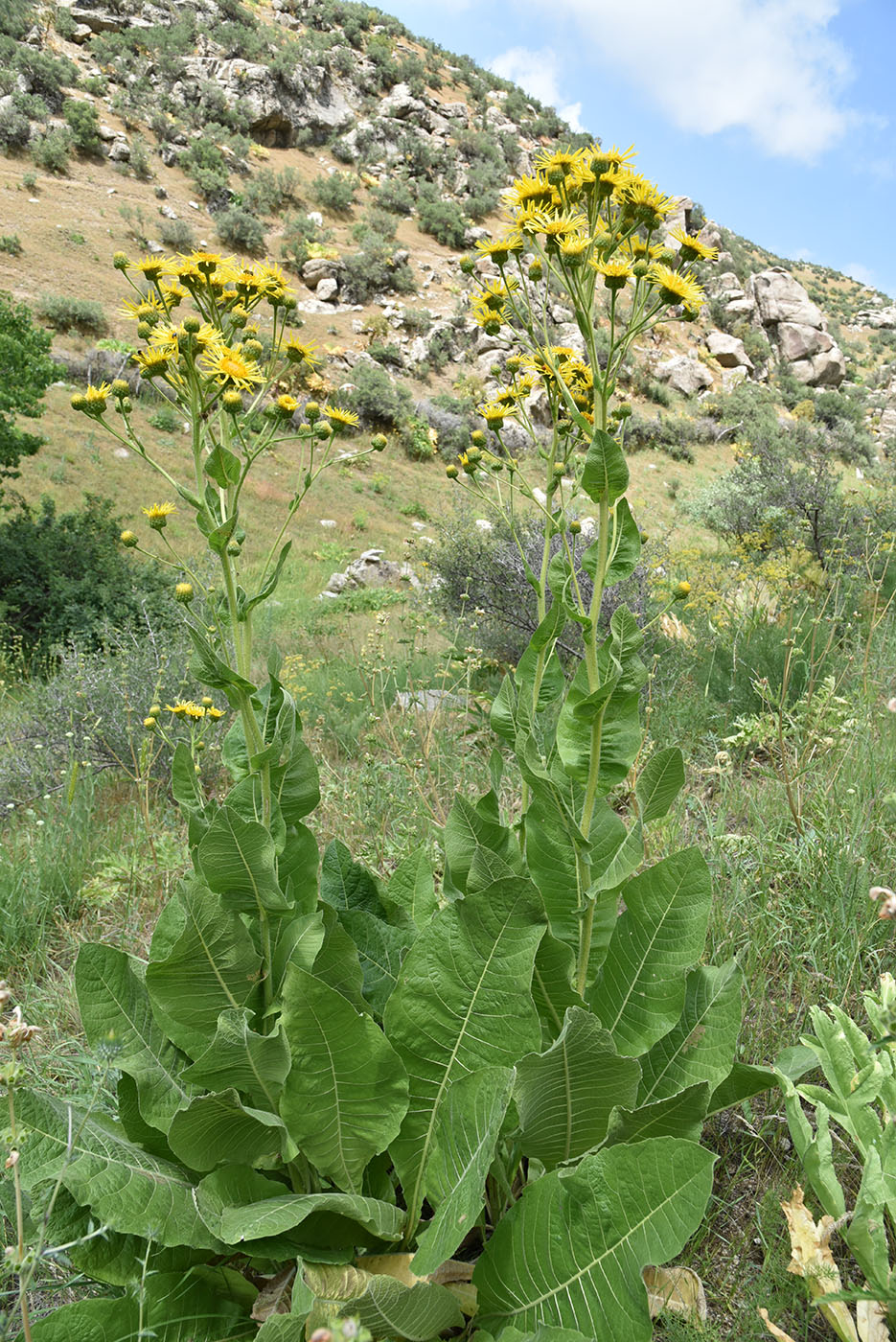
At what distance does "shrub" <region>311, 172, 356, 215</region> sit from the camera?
2803cm

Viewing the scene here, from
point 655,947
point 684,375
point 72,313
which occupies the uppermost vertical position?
point 684,375

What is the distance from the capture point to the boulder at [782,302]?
32.8 m

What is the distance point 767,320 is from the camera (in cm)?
3319

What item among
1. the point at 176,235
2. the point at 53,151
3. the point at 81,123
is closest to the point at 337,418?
the point at 176,235

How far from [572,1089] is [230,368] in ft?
4.33

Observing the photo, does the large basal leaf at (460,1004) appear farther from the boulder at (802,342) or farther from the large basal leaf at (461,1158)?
the boulder at (802,342)

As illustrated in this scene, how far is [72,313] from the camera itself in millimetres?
17719

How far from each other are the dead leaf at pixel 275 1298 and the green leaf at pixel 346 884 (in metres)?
0.59

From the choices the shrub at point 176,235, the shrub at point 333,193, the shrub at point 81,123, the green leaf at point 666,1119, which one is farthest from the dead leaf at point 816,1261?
the shrub at point 333,193

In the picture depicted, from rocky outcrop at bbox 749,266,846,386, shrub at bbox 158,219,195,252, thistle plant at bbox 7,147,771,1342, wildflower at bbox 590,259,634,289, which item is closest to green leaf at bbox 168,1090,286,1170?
thistle plant at bbox 7,147,771,1342

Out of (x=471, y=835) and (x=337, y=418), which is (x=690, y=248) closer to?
(x=337, y=418)

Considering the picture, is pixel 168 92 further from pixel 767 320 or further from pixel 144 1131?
pixel 144 1131

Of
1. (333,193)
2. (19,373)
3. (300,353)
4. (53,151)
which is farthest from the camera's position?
(333,193)

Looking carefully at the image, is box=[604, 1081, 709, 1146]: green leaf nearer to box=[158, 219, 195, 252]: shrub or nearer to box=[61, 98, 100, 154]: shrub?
box=[158, 219, 195, 252]: shrub
